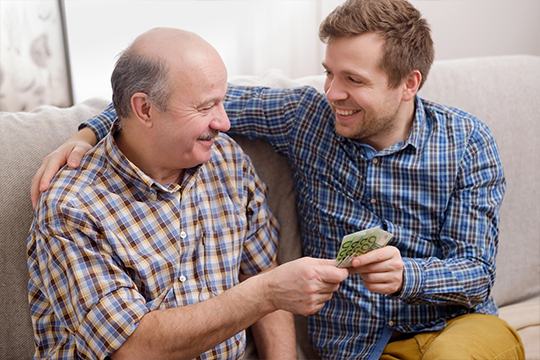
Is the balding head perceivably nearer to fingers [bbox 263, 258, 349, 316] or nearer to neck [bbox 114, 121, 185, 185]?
neck [bbox 114, 121, 185, 185]

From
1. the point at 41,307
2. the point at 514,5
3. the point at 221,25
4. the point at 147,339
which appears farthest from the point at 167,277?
the point at 514,5

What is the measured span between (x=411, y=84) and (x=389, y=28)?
18cm

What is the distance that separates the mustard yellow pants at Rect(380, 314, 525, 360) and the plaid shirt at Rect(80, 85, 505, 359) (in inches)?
1.4

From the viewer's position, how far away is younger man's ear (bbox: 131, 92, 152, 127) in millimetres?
1234

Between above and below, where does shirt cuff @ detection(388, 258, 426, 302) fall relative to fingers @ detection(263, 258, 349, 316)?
below

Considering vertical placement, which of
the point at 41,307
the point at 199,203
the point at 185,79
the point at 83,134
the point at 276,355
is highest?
the point at 185,79

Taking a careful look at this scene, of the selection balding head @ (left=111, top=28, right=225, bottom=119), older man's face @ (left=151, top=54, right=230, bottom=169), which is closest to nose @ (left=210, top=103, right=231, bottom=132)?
older man's face @ (left=151, top=54, right=230, bottom=169)

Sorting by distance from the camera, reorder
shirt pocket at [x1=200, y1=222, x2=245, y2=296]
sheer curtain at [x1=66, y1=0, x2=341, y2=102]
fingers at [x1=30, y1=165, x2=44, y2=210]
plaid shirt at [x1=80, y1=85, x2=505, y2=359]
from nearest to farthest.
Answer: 1. fingers at [x1=30, y1=165, x2=44, y2=210]
2. shirt pocket at [x1=200, y1=222, x2=245, y2=296]
3. plaid shirt at [x1=80, y1=85, x2=505, y2=359]
4. sheer curtain at [x1=66, y1=0, x2=341, y2=102]

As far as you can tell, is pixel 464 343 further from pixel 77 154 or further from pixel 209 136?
pixel 77 154

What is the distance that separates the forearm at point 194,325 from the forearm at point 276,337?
0.30 metres

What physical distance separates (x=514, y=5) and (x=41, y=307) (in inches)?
117

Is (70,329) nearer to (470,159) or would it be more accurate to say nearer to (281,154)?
(281,154)

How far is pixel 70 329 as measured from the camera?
117 cm

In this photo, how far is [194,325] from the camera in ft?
3.87
